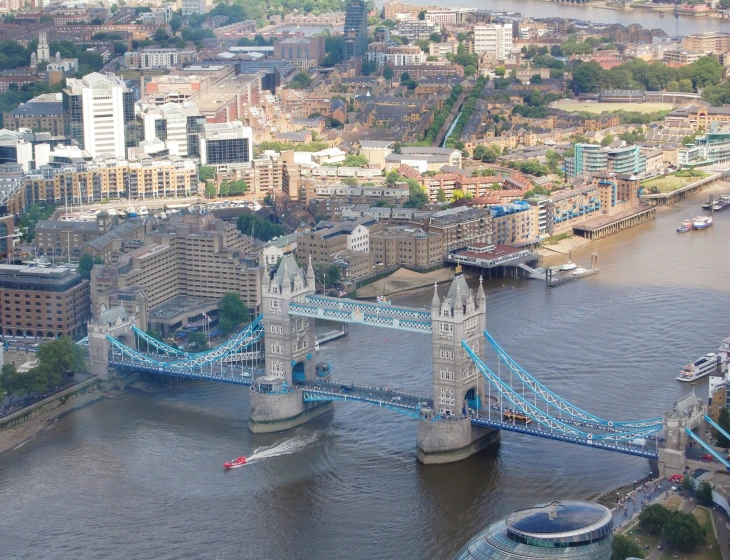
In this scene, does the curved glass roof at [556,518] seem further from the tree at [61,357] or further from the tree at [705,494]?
the tree at [61,357]

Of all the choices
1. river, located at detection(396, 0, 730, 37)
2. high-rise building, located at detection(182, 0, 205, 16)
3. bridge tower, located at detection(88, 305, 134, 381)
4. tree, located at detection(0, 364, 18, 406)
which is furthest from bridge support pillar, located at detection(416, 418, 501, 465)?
high-rise building, located at detection(182, 0, 205, 16)

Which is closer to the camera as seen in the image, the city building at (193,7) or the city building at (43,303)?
the city building at (43,303)

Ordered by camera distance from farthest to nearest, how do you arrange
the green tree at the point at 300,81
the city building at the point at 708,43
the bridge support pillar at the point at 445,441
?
the city building at the point at 708,43
the green tree at the point at 300,81
the bridge support pillar at the point at 445,441

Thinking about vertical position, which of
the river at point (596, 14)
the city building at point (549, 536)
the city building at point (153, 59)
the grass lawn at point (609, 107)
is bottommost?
the city building at point (549, 536)

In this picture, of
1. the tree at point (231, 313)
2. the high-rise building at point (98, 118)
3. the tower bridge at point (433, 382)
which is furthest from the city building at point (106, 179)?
the tower bridge at point (433, 382)

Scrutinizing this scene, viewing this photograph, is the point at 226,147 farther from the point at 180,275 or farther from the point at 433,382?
the point at 433,382

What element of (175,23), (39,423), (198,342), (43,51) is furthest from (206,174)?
(175,23)
